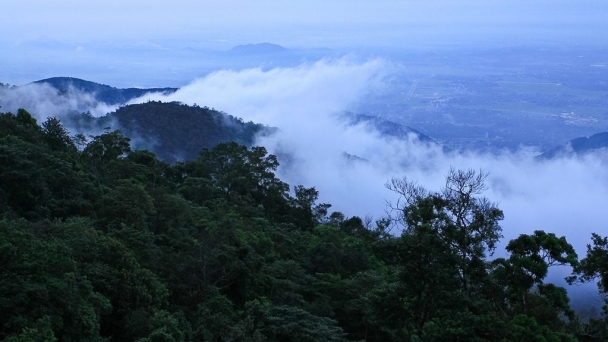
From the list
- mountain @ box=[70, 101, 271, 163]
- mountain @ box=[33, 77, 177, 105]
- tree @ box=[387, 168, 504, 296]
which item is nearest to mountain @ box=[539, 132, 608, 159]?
mountain @ box=[70, 101, 271, 163]

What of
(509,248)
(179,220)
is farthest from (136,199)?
(509,248)

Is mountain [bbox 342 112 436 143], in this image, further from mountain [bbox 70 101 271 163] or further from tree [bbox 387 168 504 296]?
tree [bbox 387 168 504 296]

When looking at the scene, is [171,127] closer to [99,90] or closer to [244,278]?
[99,90]

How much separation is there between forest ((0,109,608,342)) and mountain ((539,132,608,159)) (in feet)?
262

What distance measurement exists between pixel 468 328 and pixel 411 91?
12411cm

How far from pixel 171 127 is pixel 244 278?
46217mm

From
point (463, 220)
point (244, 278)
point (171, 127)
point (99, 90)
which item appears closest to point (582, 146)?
point (171, 127)

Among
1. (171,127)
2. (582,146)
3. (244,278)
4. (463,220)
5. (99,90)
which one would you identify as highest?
(99,90)

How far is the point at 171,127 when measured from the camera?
58.6m

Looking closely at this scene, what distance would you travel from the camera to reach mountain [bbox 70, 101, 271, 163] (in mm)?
55875

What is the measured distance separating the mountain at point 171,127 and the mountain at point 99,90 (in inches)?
1350

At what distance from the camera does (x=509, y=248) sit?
10.0 metres

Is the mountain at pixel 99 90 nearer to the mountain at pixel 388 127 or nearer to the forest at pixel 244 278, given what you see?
the mountain at pixel 388 127

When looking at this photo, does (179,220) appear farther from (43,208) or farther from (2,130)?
(2,130)
